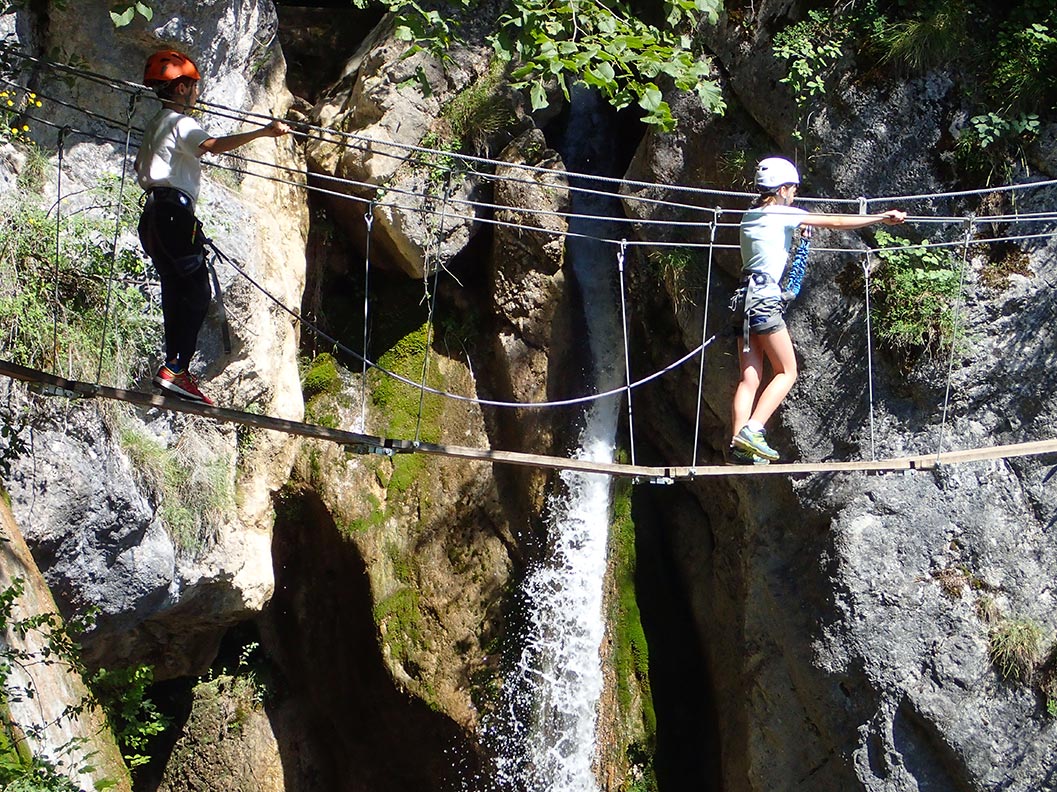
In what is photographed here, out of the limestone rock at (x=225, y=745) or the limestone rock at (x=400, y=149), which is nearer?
the limestone rock at (x=400, y=149)

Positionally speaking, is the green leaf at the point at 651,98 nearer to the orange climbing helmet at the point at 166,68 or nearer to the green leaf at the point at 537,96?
the green leaf at the point at 537,96

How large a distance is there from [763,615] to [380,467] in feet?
8.88

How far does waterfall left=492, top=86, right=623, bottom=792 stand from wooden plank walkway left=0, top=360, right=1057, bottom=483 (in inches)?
117

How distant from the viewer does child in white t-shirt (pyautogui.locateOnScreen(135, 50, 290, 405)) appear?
4.51 meters

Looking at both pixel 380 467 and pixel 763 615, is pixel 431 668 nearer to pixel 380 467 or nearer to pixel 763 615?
pixel 380 467

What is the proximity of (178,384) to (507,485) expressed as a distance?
12.1 feet

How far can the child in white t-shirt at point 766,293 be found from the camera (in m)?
5.09

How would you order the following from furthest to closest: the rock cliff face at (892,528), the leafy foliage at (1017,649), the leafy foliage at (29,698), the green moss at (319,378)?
the green moss at (319,378), the rock cliff face at (892,528), the leafy foliage at (1017,649), the leafy foliage at (29,698)

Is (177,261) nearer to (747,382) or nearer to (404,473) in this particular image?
(747,382)

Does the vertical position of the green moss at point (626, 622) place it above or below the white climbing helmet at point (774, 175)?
below

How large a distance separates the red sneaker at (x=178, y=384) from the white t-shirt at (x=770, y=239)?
242 centimetres

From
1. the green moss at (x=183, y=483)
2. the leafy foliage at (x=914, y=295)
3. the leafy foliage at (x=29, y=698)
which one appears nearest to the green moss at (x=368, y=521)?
the green moss at (x=183, y=483)

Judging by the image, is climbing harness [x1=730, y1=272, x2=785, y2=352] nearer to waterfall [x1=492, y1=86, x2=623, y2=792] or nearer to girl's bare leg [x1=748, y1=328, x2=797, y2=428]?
girl's bare leg [x1=748, y1=328, x2=797, y2=428]

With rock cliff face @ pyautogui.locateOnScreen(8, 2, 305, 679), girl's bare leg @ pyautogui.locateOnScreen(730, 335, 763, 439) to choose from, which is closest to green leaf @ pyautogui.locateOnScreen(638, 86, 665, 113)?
girl's bare leg @ pyautogui.locateOnScreen(730, 335, 763, 439)
